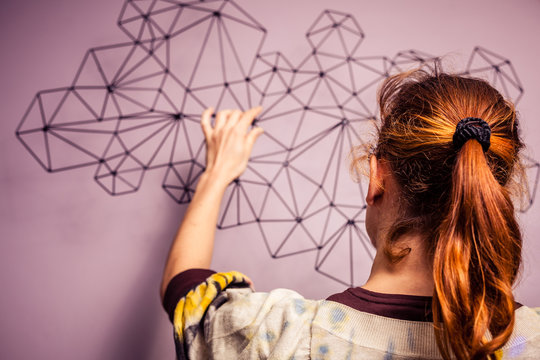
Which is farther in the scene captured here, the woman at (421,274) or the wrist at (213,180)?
the wrist at (213,180)

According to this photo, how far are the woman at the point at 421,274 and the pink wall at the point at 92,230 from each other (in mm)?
218

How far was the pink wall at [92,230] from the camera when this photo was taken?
27.2 inches

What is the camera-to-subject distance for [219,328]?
45cm

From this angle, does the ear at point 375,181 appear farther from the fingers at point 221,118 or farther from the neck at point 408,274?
the fingers at point 221,118

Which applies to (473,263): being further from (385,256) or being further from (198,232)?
(198,232)

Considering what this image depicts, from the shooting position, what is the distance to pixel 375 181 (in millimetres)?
492

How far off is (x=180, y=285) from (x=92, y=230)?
295 millimetres

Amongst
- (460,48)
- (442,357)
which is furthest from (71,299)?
(460,48)

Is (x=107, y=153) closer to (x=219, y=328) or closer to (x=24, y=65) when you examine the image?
(x=24, y=65)

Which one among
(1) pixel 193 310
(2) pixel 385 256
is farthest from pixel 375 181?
(1) pixel 193 310

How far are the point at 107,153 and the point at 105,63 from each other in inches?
7.8

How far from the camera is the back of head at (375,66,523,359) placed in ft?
1.16

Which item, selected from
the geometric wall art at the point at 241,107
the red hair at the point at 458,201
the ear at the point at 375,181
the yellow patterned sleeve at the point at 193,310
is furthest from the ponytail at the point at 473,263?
the geometric wall art at the point at 241,107

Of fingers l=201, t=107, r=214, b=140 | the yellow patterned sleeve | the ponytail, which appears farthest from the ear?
fingers l=201, t=107, r=214, b=140
